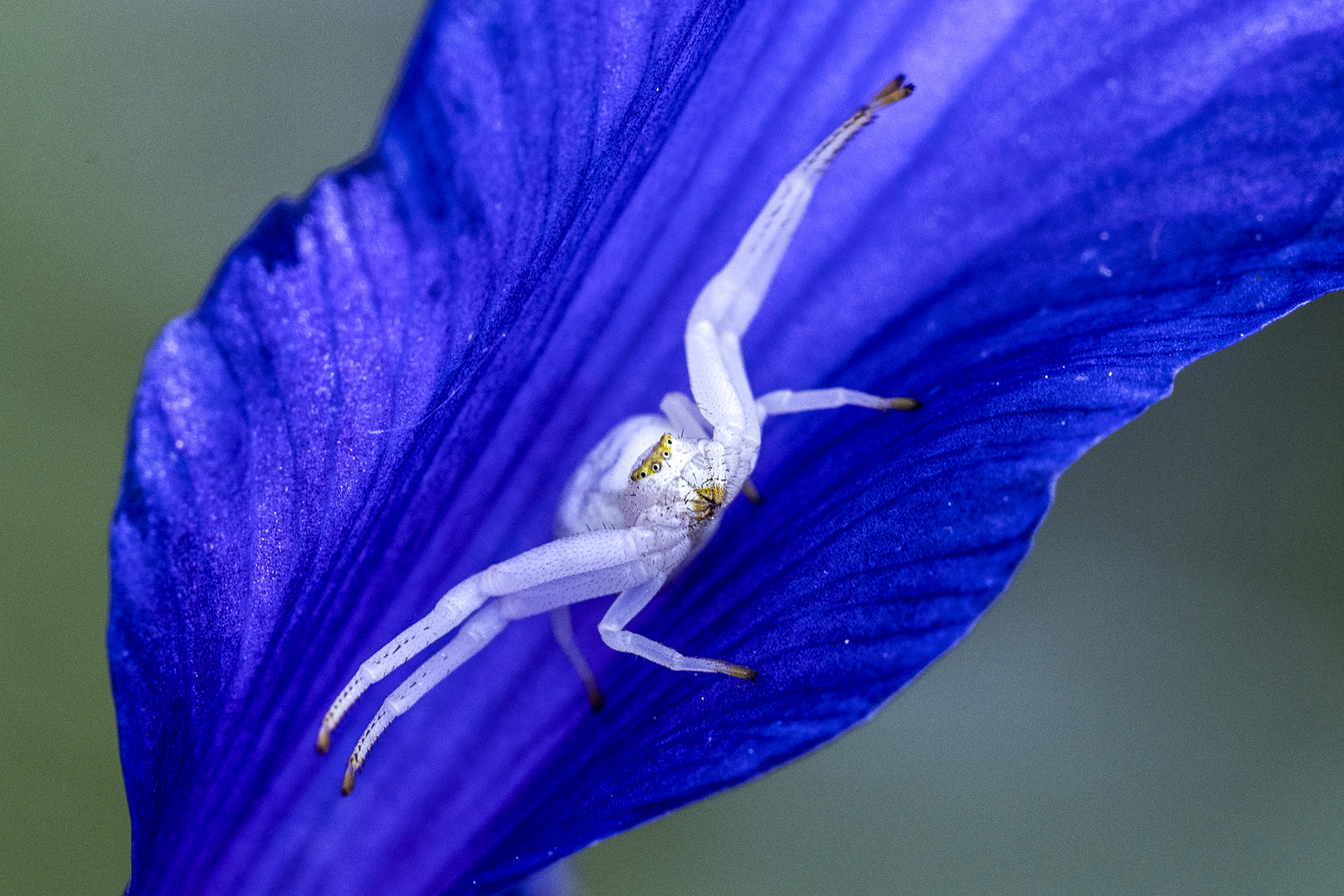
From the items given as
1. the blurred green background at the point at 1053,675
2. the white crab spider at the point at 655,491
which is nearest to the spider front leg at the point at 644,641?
the white crab spider at the point at 655,491

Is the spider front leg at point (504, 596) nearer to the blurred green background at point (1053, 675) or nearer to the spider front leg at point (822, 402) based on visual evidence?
the spider front leg at point (822, 402)

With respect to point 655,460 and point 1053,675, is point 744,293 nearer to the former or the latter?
point 655,460

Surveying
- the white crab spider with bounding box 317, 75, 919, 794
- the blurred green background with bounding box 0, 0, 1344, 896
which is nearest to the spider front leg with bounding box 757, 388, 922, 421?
the white crab spider with bounding box 317, 75, 919, 794

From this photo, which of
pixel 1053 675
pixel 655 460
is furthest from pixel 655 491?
pixel 1053 675

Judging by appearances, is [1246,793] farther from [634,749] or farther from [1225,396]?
[634,749]

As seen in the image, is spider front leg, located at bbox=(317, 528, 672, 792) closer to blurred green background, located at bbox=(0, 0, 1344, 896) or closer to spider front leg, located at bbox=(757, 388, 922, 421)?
spider front leg, located at bbox=(757, 388, 922, 421)

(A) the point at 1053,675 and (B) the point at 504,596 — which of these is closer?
(B) the point at 504,596

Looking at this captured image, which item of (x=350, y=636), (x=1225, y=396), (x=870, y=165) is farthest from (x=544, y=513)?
(x=1225, y=396)
